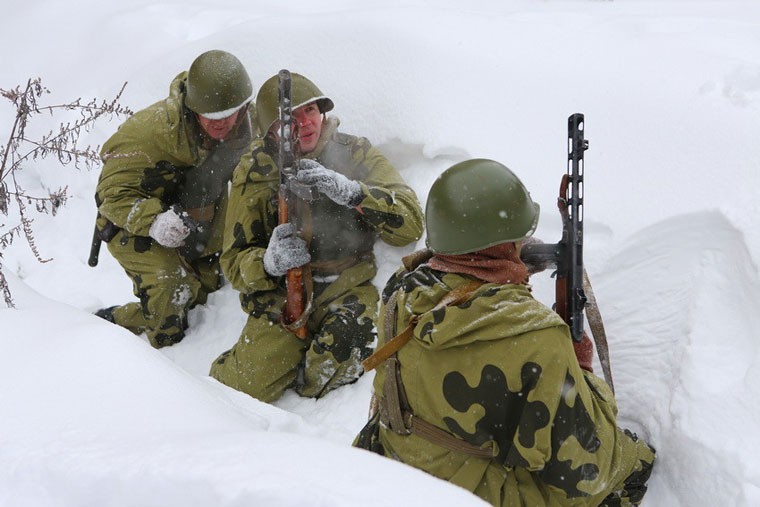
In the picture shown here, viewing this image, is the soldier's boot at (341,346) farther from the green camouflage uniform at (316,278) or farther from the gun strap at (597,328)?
the gun strap at (597,328)

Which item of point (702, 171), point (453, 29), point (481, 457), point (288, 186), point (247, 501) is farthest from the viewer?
point (453, 29)

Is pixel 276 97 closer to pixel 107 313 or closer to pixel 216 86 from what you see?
pixel 216 86

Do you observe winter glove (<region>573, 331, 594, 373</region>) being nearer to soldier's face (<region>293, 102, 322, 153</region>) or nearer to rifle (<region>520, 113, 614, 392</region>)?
rifle (<region>520, 113, 614, 392</region>)

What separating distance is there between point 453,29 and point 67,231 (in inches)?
128

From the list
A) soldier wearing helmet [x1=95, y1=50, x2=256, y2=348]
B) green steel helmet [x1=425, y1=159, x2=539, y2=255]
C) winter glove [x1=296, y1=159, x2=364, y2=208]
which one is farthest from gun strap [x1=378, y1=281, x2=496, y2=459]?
soldier wearing helmet [x1=95, y1=50, x2=256, y2=348]

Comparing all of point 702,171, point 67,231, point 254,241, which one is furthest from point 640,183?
point 67,231

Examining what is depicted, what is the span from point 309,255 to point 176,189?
3.92 feet

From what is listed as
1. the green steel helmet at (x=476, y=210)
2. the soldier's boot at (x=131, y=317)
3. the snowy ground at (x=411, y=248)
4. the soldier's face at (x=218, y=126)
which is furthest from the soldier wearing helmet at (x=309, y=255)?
the green steel helmet at (x=476, y=210)

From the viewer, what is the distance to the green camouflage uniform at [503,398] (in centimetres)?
179

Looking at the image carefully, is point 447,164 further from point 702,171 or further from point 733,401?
point 733,401

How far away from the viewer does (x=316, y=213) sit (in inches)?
136

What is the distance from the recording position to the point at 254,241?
357 cm

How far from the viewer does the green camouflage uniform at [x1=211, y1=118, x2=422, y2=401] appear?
343cm

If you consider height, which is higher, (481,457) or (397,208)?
(397,208)
